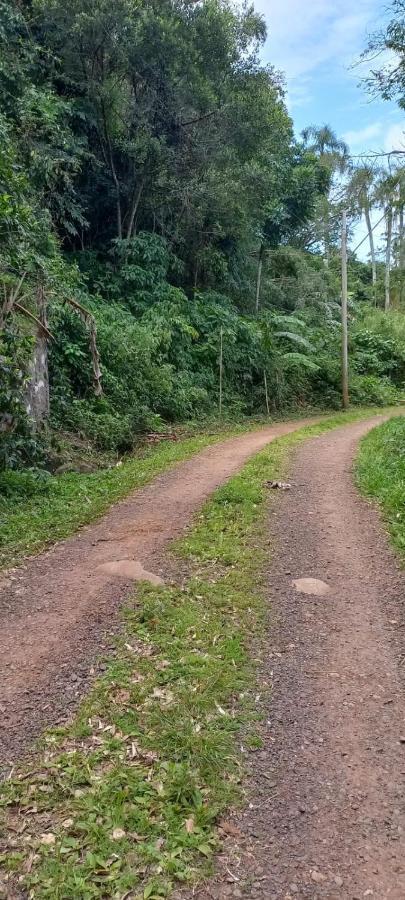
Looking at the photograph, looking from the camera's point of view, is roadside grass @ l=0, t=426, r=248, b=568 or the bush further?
the bush

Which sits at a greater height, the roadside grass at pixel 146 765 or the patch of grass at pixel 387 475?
the patch of grass at pixel 387 475

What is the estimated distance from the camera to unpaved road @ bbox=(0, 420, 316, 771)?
10.00ft

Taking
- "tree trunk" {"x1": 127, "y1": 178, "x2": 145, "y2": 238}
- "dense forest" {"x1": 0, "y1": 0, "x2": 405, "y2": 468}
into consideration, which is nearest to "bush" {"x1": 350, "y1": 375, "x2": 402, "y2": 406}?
"dense forest" {"x1": 0, "y1": 0, "x2": 405, "y2": 468}

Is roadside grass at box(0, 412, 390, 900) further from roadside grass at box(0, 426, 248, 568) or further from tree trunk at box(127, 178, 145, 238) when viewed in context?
tree trunk at box(127, 178, 145, 238)

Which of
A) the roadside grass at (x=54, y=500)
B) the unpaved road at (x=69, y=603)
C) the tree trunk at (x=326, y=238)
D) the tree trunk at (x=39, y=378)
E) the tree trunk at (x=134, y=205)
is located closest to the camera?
the unpaved road at (x=69, y=603)

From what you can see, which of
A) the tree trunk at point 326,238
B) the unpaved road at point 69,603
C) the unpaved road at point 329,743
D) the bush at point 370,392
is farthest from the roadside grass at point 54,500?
the tree trunk at point 326,238

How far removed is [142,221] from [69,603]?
48.4ft

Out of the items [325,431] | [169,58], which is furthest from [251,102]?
[325,431]

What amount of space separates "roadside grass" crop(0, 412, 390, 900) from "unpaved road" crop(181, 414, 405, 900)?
142mm

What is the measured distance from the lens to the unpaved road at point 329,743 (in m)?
2.08

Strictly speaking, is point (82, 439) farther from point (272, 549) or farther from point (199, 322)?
point (199, 322)

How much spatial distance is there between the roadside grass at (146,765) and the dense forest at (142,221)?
12.1 ft

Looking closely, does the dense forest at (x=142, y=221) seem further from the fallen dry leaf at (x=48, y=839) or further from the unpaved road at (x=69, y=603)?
the fallen dry leaf at (x=48, y=839)

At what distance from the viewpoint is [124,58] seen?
43.2 feet
